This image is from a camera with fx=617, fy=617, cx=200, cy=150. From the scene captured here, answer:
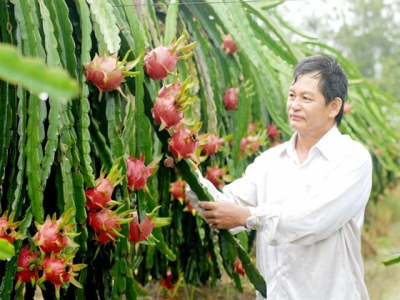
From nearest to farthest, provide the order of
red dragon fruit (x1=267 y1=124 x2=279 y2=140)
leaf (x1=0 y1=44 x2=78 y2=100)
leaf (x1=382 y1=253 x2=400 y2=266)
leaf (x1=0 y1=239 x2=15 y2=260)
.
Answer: leaf (x1=0 y1=44 x2=78 y2=100)
leaf (x1=0 y1=239 x2=15 y2=260)
leaf (x1=382 y1=253 x2=400 y2=266)
red dragon fruit (x1=267 y1=124 x2=279 y2=140)

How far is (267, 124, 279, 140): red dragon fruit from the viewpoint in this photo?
3.49 meters

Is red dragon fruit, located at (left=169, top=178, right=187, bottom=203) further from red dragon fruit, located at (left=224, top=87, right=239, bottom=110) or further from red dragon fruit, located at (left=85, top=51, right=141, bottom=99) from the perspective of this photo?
red dragon fruit, located at (left=85, top=51, right=141, bottom=99)

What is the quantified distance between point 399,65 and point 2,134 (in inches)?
544

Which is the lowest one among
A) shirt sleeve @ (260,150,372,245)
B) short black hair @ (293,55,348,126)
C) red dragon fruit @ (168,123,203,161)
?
shirt sleeve @ (260,150,372,245)

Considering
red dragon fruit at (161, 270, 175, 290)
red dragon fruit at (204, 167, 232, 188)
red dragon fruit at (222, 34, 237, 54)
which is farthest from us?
red dragon fruit at (161, 270, 175, 290)

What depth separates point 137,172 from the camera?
1.65 metres

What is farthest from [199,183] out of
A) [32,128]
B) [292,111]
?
[32,128]

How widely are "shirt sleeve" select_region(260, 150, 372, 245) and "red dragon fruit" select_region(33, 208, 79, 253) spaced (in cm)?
66

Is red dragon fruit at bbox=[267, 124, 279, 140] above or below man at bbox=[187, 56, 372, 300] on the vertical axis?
above

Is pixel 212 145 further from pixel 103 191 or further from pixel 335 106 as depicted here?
pixel 103 191

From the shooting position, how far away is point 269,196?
200 centimetres

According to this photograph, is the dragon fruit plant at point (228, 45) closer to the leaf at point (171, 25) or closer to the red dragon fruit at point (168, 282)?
the leaf at point (171, 25)

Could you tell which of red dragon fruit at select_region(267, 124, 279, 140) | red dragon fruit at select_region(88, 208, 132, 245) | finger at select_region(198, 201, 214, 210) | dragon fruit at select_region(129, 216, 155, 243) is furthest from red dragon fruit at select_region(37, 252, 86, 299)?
red dragon fruit at select_region(267, 124, 279, 140)

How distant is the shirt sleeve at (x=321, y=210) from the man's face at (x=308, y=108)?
17 centimetres
